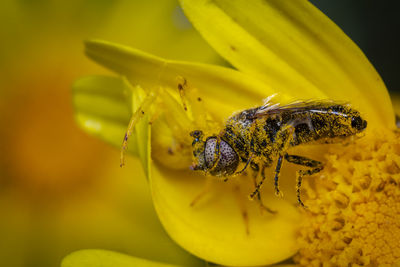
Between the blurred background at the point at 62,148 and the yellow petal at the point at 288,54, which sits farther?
the blurred background at the point at 62,148

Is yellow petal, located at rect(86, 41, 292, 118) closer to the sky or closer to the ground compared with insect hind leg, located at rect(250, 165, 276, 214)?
closer to the sky

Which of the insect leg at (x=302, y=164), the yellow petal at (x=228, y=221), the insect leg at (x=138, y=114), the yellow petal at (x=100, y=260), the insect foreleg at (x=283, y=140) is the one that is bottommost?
the yellow petal at (x=100, y=260)

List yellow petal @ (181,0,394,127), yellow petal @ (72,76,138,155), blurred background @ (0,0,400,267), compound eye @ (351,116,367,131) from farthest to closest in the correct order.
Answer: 1. blurred background @ (0,0,400,267)
2. yellow petal @ (72,76,138,155)
3. yellow petal @ (181,0,394,127)
4. compound eye @ (351,116,367,131)

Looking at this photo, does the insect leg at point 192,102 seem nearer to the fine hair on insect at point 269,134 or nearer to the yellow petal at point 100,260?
the fine hair on insect at point 269,134

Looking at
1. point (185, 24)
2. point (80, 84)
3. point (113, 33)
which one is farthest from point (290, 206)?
point (113, 33)

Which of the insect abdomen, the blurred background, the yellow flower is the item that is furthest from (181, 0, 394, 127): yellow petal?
the blurred background

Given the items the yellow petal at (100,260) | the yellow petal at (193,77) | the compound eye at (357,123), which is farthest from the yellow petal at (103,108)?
the compound eye at (357,123)

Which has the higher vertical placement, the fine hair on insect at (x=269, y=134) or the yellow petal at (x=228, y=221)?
the fine hair on insect at (x=269, y=134)

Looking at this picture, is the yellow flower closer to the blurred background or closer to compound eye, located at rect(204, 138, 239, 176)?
compound eye, located at rect(204, 138, 239, 176)
